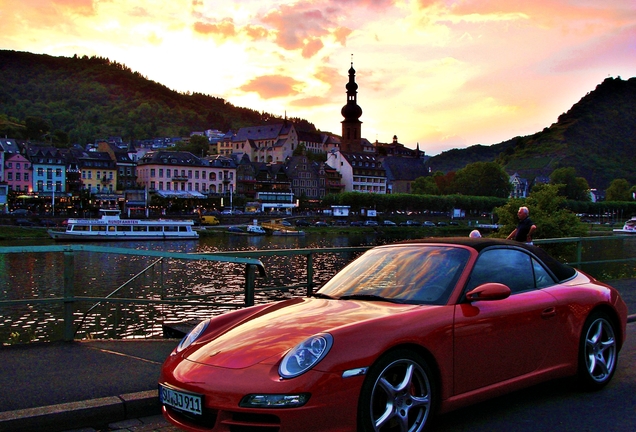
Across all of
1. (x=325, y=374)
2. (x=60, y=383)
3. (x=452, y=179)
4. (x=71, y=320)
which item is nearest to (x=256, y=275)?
(x=71, y=320)

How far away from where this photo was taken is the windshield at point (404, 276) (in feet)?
16.5

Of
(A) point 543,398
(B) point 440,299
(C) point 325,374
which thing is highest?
(B) point 440,299

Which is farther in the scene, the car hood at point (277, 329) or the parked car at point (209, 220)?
the parked car at point (209, 220)

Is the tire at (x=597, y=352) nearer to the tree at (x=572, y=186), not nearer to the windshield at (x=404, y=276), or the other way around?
the windshield at (x=404, y=276)

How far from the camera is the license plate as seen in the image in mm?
4016

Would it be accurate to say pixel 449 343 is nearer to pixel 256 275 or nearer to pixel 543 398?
pixel 543 398

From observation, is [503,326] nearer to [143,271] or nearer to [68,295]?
[68,295]

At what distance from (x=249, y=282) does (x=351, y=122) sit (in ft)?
592

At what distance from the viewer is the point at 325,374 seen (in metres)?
3.86

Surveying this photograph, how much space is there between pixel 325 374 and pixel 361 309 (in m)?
0.95

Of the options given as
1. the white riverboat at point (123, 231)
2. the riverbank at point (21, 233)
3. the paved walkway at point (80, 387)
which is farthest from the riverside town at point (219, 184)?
the paved walkway at point (80, 387)

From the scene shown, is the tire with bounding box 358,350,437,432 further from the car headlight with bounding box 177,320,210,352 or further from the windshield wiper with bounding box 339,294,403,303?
the car headlight with bounding box 177,320,210,352

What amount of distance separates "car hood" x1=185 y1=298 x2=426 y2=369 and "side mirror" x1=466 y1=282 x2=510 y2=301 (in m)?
0.49

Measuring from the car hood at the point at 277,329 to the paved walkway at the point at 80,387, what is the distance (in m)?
0.97
